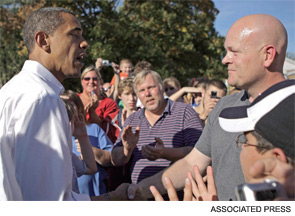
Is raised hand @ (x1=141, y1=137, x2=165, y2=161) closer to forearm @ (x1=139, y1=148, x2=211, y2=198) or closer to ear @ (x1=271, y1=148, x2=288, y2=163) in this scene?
forearm @ (x1=139, y1=148, x2=211, y2=198)

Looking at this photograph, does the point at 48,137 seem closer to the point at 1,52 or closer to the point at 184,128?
the point at 184,128

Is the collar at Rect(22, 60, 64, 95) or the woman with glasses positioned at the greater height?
the collar at Rect(22, 60, 64, 95)

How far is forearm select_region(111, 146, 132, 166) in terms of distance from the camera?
3.15 meters

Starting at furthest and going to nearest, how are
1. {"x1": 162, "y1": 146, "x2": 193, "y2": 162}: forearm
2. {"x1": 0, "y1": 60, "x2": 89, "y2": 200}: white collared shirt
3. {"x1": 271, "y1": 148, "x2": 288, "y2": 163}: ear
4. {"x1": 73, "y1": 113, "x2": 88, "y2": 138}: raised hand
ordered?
{"x1": 162, "y1": 146, "x2": 193, "y2": 162}: forearm
{"x1": 73, "y1": 113, "x2": 88, "y2": 138}: raised hand
{"x1": 0, "y1": 60, "x2": 89, "y2": 200}: white collared shirt
{"x1": 271, "y1": 148, "x2": 288, "y2": 163}: ear

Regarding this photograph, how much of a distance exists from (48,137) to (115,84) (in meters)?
4.14

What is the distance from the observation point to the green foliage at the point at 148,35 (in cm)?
1149

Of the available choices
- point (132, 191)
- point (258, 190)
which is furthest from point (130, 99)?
point (258, 190)

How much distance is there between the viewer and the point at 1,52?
45.2 ft

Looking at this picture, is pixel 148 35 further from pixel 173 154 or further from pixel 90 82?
pixel 173 154

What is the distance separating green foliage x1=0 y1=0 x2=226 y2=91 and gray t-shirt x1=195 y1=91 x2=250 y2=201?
9.21 m

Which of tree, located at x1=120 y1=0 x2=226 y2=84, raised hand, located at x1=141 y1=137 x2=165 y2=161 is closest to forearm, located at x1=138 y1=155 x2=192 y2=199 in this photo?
raised hand, located at x1=141 y1=137 x2=165 y2=161

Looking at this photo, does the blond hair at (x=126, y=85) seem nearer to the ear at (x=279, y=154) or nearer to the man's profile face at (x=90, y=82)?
the man's profile face at (x=90, y=82)

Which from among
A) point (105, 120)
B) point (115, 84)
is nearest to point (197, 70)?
point (115, 84)

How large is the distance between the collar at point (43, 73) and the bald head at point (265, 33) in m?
1.04
